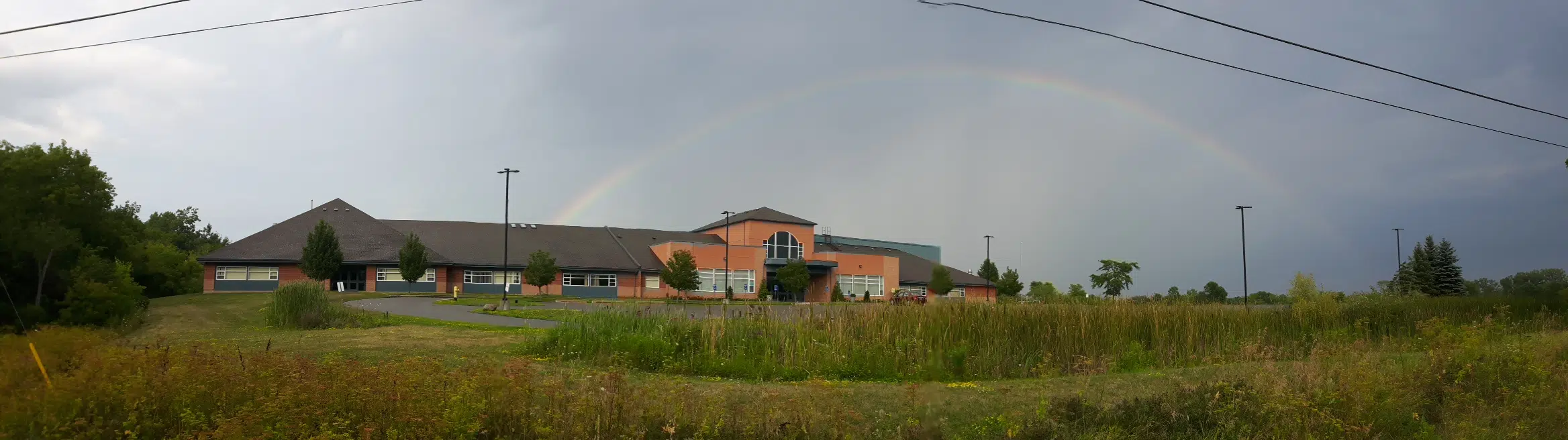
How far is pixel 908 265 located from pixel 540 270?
32.2 metres

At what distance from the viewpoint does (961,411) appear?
7.39 m

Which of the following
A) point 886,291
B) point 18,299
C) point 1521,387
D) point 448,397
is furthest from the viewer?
point 886,291

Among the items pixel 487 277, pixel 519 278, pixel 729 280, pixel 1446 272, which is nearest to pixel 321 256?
pixel 487 277

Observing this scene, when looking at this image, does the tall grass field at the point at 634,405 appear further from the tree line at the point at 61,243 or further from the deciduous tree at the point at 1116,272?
the deciduous tree at the point at 1116,272

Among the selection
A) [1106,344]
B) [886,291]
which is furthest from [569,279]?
[1106,344]

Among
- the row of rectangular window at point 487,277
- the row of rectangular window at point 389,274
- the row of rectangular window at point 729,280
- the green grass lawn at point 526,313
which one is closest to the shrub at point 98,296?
the green grass lawn at point 526,313

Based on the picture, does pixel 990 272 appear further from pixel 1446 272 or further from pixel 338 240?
pixel 338 240

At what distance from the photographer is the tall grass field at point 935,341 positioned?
10.9 metres

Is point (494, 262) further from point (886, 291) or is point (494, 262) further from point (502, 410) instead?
point (502, 410)

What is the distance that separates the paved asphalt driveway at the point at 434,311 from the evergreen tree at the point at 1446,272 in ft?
155

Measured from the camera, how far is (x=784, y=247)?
5959 cm

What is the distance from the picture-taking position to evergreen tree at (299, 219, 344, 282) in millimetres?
43438

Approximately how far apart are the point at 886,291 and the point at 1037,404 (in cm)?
5320

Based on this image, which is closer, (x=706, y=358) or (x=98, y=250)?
(x=706, y=358)
